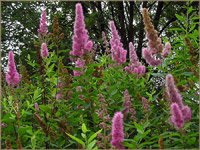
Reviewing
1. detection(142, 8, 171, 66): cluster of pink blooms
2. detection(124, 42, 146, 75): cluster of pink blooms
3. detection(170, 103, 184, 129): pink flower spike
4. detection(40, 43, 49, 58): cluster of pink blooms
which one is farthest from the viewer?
detection(124, 42, 146, 75): cluster of pink blooms

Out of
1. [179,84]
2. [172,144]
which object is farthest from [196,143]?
[179,84]

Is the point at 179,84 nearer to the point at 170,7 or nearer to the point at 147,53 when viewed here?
the point at 147,53

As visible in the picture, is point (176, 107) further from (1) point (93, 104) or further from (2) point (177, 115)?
(1) point (93, 104)

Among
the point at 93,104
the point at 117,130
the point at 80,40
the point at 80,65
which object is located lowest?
the point at 117,130

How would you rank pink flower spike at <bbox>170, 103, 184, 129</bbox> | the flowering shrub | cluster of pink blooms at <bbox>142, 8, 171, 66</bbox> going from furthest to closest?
cluster of pink blooms at <bbox>142, 8, 171, 66</bbox> < the flowering shrub < pink flower spike at <bbox>170, 103, 184, 129</bbox>

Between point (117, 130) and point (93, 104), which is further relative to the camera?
point (93, 104)

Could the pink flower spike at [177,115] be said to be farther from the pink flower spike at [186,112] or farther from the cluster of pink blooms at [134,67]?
the cluster of pink blooms at [134,67]

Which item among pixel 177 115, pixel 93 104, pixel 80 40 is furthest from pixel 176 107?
pixel 80 40

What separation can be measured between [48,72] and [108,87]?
0.51m

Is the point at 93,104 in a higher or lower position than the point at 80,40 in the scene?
lower

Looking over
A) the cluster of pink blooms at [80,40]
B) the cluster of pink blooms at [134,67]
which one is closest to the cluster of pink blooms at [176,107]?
the cluster of pink blooms at [80,40]

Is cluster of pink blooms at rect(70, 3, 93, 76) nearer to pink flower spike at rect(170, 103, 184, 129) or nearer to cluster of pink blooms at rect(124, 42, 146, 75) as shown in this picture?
cluster of pink blooms at rect(124, 42, 146, 75)

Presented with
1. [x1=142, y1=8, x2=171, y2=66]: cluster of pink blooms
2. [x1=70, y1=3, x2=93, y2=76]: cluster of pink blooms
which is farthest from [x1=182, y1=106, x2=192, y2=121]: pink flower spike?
[x1=70, y1=3, x2=93, y2=76]: cluster of pink blooms

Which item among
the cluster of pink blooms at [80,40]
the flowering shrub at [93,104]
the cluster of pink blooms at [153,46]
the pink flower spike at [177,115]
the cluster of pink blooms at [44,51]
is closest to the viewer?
the pink flower spike at [177,115]
